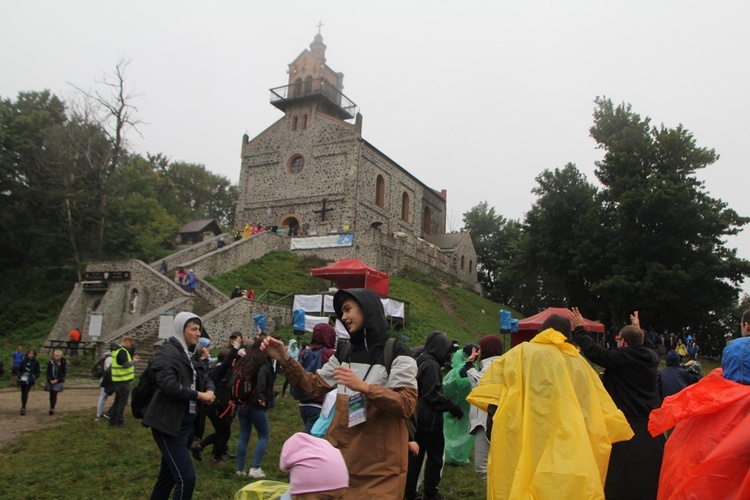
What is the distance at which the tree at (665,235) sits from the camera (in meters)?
25.5

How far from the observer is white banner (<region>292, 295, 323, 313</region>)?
20.2m

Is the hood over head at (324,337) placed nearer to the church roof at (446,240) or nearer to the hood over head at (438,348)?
the hood over head at (438,348)

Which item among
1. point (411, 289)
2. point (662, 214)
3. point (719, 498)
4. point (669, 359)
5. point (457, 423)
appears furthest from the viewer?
point (411, 289)

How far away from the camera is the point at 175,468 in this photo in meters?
4.24

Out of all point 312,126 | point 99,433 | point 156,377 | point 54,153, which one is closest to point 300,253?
point 312,126

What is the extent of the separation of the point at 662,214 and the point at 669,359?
20709 mm

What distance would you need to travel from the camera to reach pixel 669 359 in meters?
8.05

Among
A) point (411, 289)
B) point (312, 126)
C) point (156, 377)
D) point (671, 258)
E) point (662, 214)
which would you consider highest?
point (312, 126)

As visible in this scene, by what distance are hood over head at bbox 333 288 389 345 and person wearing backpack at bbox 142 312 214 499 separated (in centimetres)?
164

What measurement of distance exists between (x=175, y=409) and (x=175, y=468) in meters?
0.43

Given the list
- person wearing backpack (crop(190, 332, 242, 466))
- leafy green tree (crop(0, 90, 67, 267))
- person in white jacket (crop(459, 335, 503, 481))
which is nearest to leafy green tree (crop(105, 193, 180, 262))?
leafy green tree (crop(0, 90, 67, 267))

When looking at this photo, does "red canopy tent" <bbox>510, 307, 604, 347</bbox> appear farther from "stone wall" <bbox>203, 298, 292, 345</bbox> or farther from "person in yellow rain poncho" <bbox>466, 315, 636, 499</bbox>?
"person in yellow rain poncho" <bbox>466, 315, 636, 499</bbox>

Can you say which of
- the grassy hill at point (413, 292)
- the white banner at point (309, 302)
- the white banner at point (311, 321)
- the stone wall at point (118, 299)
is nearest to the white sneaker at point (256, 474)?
the white banner at point (311, 321)

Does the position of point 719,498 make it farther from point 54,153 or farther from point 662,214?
point 54,153
